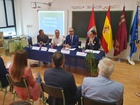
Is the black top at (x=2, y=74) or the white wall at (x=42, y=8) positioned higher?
the white wall at (x=42, y=8)

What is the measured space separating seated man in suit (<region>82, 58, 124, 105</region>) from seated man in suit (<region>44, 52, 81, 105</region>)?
237 mm

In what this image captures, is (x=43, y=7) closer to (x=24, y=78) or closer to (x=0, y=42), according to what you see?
(x=0, y=42)

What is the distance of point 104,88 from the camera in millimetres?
1366

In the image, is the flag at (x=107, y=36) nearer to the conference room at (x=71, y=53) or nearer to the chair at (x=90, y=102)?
the conference room at (x=71, y=53)

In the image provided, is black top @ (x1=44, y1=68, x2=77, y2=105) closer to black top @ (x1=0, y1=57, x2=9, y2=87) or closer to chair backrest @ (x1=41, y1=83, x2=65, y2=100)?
chair backrest @ (x1=41, y1=83, x2=65, y2=100)

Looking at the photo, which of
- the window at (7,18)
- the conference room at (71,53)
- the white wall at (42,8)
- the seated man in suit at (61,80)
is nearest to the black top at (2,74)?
the conference room at (71,53)

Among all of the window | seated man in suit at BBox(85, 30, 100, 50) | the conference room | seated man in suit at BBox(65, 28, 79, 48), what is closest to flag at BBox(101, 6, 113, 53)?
the conference room

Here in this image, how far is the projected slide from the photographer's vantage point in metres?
5.52

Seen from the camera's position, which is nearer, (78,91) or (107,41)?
(78,91)

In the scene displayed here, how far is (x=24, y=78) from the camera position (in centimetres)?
186

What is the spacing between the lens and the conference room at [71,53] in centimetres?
162

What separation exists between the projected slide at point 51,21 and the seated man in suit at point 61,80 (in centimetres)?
399

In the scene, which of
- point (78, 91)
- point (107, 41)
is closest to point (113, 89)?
point (78, 91)

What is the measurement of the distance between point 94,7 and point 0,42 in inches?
144
